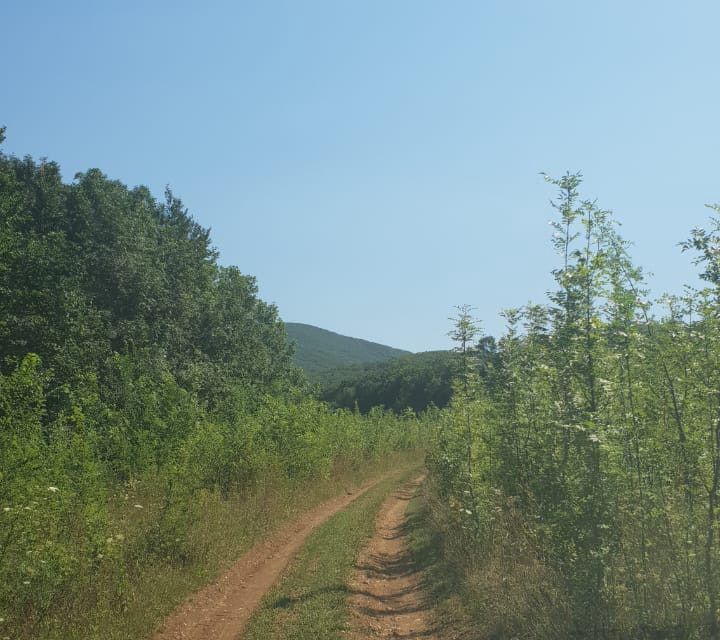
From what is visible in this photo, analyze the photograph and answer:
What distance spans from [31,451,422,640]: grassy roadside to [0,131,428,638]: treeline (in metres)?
0.07

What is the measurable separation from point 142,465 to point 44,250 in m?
11.5

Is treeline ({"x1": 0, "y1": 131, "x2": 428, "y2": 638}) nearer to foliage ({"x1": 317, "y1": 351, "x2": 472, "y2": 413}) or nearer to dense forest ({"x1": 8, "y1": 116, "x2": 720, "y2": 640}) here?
dense forest ({"x1": 8, "y1": 116, "x2": 720, "y2": 640})

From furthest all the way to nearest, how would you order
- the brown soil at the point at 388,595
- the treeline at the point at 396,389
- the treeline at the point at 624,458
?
1. the treeline at the point at 396,389
2. the brown soil at the point at 388,595
3. the treeline at the point at 624,458

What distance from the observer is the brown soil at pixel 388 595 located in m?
10.6

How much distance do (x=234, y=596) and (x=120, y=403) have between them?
579 inches

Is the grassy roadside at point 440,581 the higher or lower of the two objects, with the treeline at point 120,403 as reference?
lower

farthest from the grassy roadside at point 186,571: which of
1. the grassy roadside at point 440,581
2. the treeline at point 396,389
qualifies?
the treeline at point 396,389

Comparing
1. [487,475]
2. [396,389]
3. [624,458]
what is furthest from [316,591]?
[396,389]

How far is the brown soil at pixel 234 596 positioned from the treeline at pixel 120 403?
25.3 inches

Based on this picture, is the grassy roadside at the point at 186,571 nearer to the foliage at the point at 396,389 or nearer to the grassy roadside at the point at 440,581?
the grassy roadside at the point at 440,581

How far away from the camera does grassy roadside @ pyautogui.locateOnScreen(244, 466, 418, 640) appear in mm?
10078

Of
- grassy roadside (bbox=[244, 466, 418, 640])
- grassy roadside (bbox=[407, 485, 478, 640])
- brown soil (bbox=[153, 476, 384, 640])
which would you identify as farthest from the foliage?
brown soil (bbox=[153, 476, 384, 640])

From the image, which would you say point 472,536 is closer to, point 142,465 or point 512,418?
point 512,418

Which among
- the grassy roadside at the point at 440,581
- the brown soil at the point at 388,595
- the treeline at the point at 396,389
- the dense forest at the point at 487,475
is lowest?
the brown soil at the point at 388,595
